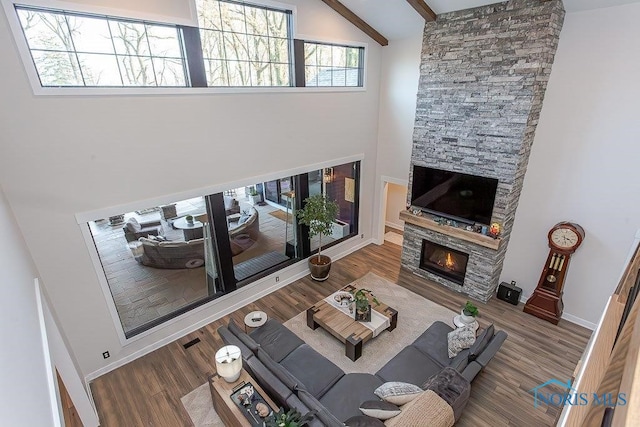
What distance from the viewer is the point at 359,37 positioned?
21.8 ft

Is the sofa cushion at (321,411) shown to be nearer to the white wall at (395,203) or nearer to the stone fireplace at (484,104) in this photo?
the stone fireplace at (484,104)

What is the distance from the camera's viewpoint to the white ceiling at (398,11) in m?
5.26

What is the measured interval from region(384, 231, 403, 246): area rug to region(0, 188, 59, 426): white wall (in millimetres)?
7668

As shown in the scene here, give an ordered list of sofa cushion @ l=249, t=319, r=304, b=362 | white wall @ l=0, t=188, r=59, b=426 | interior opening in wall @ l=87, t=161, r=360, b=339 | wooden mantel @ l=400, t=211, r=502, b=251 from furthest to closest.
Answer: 1. wooden mantel @ l=400, t=211, r=502, b=251
2. interior opening in wall @ l=87, t=161, r=360, b=339
3. sofa cushion @ l=249, t=319, r=304, b=362
4. white wall @ l=0, t=188, r=59, b=426

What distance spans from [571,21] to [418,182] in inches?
138

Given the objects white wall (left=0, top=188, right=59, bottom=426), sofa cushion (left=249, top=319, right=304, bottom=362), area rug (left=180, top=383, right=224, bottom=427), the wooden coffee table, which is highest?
white wall (left=0, top=188, right=59, bottom=426)

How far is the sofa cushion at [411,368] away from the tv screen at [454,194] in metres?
2.99

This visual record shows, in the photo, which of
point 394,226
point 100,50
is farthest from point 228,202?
point 394,226

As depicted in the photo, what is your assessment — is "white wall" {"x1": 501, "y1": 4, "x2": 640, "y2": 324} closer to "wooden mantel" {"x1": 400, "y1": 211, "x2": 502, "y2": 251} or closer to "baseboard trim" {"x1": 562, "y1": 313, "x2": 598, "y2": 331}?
"baseboard trim" {"x1": 562, "y1": 313, "x2": 598, "y2": 331}

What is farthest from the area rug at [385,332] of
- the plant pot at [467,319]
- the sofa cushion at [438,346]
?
the plant pot at [467,319]

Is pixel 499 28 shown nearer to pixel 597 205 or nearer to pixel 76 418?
pixel 597 205

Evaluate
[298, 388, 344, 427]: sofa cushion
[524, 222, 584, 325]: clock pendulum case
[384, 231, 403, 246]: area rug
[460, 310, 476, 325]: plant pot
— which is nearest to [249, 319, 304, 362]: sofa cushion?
[298, 388, 344, 427]: sofa cushion

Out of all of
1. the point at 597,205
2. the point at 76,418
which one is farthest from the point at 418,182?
the point at 76,418

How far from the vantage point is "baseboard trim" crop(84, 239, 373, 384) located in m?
4.97
